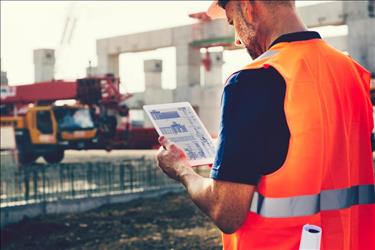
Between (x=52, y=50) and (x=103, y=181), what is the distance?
2715 cm

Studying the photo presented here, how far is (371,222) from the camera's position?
7.25 ft

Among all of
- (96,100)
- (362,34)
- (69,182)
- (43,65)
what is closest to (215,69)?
(43,65)

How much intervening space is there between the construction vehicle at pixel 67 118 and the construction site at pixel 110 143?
4 cm

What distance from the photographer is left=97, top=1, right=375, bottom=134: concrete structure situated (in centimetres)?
2634

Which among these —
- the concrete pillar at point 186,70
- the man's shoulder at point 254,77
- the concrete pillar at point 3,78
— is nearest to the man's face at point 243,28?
the man's shoulder at point 254,77

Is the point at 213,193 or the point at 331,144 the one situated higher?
the point at 331,144

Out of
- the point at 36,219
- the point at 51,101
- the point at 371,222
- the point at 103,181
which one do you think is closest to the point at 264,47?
the point at 371,222

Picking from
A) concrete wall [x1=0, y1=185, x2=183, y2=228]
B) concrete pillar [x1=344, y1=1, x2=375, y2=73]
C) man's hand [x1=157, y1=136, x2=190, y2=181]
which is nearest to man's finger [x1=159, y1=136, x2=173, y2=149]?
man's hand [x1=157, y1=136, x2=190, y2=181]

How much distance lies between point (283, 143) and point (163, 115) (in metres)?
0.65

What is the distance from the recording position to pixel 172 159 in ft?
7.42

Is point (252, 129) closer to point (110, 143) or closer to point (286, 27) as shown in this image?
point (286, 27)

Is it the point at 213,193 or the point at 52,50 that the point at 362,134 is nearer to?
the point at 213,193

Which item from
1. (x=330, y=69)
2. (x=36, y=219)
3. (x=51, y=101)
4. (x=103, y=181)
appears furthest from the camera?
(x=51, y=101)

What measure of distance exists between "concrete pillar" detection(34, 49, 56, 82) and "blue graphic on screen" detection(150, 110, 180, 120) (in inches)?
1476
